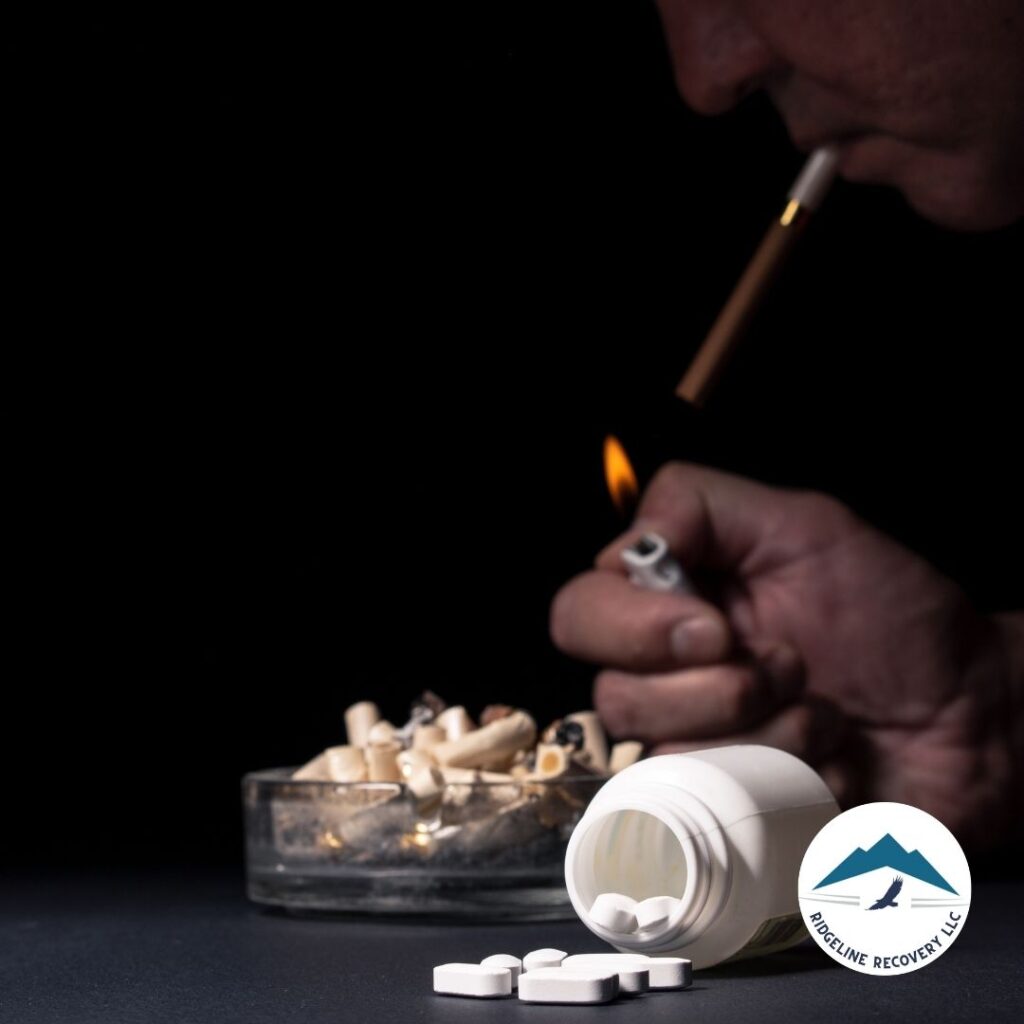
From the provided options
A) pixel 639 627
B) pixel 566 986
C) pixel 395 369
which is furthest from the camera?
pixel 395 369

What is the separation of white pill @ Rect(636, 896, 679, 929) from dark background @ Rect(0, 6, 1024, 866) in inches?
37.2

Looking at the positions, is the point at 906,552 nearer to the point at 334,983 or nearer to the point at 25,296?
the point at 334,983

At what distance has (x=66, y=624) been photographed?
5.73ft

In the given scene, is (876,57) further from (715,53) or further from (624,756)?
(624,756)

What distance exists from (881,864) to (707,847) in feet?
0.28

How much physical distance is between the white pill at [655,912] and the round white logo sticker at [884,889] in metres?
0.06

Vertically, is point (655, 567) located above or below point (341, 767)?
above

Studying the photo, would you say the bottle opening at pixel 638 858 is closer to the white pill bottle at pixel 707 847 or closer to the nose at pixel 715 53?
the white pill bottle at pixel 707 847

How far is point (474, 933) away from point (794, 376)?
881 mm

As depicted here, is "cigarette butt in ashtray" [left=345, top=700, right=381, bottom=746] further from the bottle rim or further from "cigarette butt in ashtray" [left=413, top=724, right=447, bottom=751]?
the bottle rim

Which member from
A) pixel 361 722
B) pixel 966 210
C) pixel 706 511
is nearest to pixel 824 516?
pixel 706 511

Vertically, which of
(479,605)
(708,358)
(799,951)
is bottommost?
(799,951)

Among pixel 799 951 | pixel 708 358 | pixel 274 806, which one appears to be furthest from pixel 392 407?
pixel 799 951

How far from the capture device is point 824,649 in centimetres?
141
